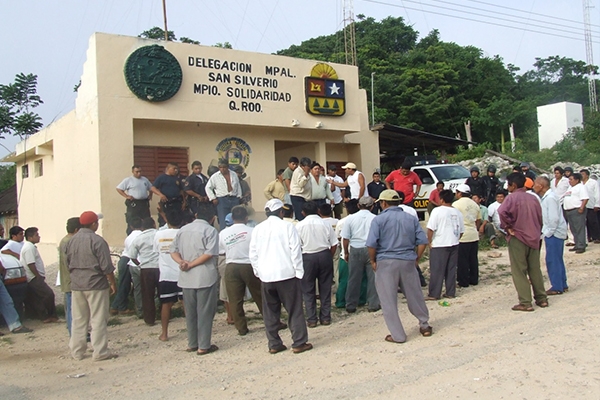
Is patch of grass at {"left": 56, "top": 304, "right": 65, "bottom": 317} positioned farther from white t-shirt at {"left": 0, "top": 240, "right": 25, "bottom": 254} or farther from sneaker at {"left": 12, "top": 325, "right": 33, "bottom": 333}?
white t-shirt at {"left": 0, "top": 240, "right": 25, "bottom": 254}

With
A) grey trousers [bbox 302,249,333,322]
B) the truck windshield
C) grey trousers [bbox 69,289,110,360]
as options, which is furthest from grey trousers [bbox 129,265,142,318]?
the truck windshield

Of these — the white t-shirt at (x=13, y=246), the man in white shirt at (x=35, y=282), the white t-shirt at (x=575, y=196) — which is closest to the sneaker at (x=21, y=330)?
the man in white shirt at (x=35, y=282)

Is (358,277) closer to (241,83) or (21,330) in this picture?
(21,330)

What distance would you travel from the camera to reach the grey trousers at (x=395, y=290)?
6578 millimetres

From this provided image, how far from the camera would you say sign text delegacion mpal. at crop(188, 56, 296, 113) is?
13.6 metres

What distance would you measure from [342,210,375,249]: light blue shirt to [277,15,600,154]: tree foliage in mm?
24585

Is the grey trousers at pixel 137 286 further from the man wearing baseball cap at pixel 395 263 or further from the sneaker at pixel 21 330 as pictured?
the man wearing baseball cap at pixel 395 263

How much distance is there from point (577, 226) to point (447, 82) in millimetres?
25381

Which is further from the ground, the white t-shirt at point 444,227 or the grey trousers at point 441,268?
the white t-shirt at point 444,227

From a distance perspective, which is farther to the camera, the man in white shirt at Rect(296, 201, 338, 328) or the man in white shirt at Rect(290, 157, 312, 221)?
the man in white shirt at Rect(290, 157, 312, 221)

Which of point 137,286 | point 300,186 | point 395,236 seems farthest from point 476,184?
point 137,286

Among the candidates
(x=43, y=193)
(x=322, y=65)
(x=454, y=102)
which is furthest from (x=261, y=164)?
(x=454, y=102)

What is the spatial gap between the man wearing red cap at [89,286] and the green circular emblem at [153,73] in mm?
6225

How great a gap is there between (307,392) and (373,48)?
121 ft
